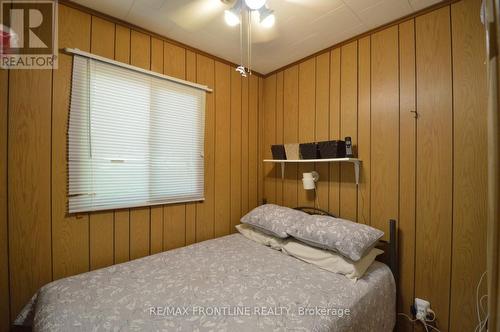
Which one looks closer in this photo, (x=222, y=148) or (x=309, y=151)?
(x=309, y=151)

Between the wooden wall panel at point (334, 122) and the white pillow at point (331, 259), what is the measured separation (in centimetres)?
54

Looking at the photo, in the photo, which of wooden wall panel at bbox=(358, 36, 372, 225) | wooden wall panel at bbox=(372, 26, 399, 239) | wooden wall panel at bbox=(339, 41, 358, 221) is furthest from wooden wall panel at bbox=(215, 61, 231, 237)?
wooden wall panel at bbox=(372, 26, 399, 239)

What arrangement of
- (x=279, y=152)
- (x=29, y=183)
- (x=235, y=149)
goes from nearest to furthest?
(x=29, y=183)
(x=279, y=152)
(x=235, y=149)

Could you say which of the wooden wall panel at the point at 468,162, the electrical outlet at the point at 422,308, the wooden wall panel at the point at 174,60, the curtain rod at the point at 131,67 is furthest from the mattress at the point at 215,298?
the wooden wall panel at the point at 174,60

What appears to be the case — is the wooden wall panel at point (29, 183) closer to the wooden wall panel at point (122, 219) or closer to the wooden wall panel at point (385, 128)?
the wooden wall panel at point (122, 219)

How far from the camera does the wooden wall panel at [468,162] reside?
4.70ft

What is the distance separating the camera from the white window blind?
1.64m

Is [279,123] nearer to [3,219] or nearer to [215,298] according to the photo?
[215,298]

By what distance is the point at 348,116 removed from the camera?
6.74 ft

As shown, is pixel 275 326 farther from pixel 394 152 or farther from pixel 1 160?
pixel 1 160

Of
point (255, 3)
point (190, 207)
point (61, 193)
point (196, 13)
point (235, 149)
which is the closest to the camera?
point (255, 3)

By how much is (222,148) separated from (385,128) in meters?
1.56

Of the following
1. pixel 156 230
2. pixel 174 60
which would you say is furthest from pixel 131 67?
pixel 156 230

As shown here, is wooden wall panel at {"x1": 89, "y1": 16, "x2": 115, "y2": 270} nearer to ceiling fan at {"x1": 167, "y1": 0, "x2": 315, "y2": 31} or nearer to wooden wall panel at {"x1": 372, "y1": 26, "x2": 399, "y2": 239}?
ceiling fan at {"x1": 167, "y1": 0, "x2": 315, "y2": 31}
